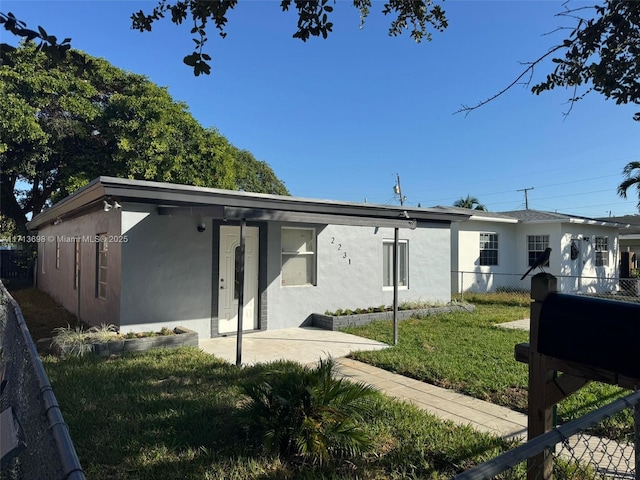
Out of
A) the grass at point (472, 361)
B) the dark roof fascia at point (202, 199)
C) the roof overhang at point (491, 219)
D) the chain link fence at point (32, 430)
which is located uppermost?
the roof overhang at point (491, 219)

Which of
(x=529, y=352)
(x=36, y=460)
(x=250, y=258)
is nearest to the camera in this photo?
(x=36, y=460)

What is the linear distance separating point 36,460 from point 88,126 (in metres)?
19.0

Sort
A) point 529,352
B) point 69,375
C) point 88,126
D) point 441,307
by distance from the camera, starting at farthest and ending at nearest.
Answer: point 88,126 < point 441,307 < point 69,375 < point 529,352

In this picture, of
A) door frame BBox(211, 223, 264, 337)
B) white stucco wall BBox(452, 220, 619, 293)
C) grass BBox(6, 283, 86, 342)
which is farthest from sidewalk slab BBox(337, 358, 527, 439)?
white stucco wall BBox(452, 220, 619, 293)

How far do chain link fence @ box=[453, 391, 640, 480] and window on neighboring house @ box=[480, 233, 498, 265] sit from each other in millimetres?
14750

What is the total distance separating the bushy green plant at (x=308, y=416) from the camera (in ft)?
12.1

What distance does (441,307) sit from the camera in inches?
495

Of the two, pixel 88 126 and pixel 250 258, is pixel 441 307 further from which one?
pixel 88 126

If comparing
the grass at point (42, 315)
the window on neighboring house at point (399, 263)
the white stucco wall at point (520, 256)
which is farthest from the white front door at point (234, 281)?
the white stucco wall at point (520, 256)

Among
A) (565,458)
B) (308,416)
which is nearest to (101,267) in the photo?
(308,416)

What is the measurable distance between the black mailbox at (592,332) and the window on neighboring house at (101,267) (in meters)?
9.28

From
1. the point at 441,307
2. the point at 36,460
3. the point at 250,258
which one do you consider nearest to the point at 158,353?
the point at 250,258

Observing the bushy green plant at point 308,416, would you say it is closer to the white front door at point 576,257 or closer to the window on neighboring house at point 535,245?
the window on neighboring house at point 535,245

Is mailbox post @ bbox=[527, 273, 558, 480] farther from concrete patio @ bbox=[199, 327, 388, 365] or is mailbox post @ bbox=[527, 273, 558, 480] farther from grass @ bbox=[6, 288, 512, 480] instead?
concrete patio @ bbox=[199, 327, 388, 365]
